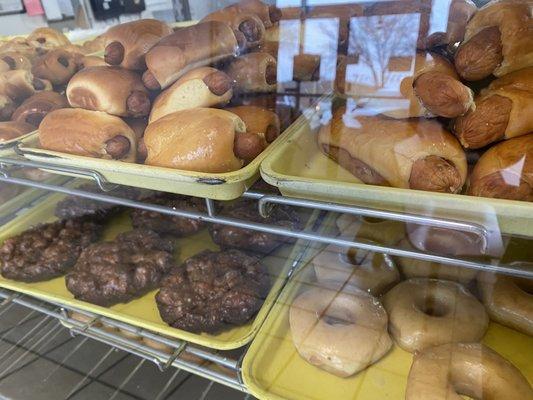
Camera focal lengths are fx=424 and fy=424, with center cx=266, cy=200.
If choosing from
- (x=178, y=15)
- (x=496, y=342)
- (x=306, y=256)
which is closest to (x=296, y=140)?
(x=306, y=256)

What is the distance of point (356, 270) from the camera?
1046 millimetres

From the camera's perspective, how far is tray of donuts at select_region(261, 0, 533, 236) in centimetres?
65

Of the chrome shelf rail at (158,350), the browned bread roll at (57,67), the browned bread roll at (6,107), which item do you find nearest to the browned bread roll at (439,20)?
the chrome shelf rail at (158,350)

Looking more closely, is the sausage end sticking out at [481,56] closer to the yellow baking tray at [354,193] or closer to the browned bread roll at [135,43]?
the yellow baking tray at [354,193]

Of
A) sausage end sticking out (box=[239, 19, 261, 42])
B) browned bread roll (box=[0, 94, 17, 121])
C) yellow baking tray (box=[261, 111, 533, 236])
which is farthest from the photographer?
browned bread roll (box=[0, 94, 17, 121])

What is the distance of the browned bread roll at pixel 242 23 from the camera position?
959 mm

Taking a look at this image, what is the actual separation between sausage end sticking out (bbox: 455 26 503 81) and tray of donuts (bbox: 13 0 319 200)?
33 centimetres

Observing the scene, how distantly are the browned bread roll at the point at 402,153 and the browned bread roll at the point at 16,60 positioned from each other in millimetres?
1035

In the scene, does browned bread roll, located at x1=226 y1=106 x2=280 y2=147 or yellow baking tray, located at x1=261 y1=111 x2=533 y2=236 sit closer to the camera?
yellow baking tray, located at x1=261 y1=111 x2=533 y2=236

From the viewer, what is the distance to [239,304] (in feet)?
3.15

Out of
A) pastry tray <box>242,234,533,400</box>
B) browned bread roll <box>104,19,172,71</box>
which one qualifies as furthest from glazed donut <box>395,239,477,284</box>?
browned bread roll <box>104,19,172,71</box>

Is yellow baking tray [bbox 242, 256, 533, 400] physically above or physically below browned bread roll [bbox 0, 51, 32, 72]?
below

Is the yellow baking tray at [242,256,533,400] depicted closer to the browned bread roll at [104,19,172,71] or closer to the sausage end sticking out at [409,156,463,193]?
the sausage end sticking out at [409,156,463,193]

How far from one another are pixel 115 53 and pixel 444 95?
0.73 metres
